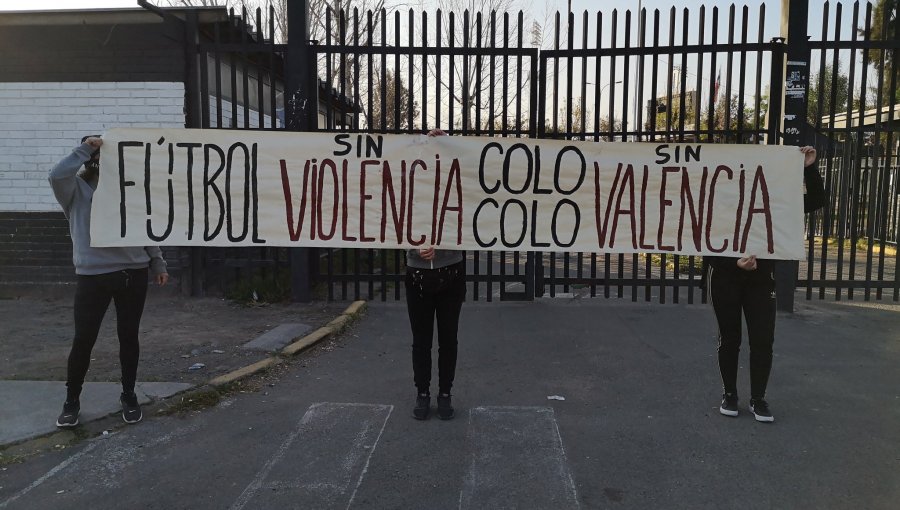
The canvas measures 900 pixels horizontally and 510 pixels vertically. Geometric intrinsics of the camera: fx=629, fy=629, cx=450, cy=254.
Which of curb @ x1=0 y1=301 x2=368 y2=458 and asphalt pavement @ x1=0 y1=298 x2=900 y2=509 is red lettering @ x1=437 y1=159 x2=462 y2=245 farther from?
curb @ x1=0 y1=301 x2=368 y2=458

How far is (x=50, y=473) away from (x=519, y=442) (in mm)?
2777

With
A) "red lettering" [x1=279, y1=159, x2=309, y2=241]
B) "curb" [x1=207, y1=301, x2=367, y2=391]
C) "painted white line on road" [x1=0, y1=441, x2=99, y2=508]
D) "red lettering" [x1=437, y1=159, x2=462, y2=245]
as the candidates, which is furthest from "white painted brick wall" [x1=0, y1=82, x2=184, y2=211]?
"painted white line on road" [x1=0, y1=441, x2=99, y2=508]

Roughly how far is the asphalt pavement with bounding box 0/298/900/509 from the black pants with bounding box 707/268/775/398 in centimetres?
32

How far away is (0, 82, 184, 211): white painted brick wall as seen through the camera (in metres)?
8.08

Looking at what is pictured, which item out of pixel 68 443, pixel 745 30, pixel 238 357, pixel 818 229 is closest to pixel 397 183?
pixel 238 357

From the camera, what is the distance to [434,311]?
14.9 feet

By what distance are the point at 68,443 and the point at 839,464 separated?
476 centimetres

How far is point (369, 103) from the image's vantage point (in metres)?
7.53

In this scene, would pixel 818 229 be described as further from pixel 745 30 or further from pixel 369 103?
pixel 369 103

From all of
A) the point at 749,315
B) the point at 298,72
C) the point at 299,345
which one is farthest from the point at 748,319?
the point at 298,72

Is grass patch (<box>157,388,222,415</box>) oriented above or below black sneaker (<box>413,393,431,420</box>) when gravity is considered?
below

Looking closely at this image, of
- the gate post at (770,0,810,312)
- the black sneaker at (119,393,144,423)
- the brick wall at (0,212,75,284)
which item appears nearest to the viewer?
the black sneaker at (119,393,144,423)

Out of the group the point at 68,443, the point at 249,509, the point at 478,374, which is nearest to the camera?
the point at 249,509

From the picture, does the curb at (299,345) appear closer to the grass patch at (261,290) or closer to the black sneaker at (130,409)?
the black sneaker at (130,409)
